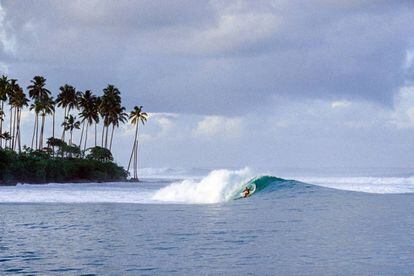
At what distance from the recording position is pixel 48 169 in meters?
78.6

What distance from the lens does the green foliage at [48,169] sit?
72000 mm

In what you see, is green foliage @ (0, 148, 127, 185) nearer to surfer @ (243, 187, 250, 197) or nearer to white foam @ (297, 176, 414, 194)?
white foam @ (297, 176, 414, 194)

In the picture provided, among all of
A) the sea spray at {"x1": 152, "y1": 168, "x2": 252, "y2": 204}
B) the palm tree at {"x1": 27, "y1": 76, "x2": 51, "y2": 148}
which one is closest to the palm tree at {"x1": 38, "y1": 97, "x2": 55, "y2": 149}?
the palm tree at {"x1": 27, "y1": 76, "x2": 51, "y2": 148}

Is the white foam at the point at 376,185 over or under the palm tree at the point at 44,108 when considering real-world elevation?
under

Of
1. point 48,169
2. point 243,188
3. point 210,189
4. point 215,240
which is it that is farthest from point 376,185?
point 215,240

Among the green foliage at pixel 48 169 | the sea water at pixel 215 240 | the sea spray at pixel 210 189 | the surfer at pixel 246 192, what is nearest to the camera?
the sea water at pixel 215 240

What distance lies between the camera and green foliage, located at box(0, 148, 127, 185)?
2835 inches

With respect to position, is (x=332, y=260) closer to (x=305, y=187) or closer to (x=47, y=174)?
(x=305, y=187)

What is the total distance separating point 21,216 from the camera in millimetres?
28047

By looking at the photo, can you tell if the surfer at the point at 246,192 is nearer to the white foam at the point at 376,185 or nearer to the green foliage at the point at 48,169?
the white foam at the point at 376,185

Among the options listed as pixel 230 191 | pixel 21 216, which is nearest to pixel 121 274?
pixel 21 216

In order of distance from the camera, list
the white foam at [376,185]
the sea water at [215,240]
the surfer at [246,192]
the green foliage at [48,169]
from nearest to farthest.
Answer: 1. the sea water at [215,240]
2. the surfer at [246,192]
3. the white foam at [376,185]
4. the green foliage at [48,169]

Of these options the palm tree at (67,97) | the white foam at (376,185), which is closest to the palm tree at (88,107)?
the palm tree at (67,97)

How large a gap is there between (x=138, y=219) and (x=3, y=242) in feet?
27.1
